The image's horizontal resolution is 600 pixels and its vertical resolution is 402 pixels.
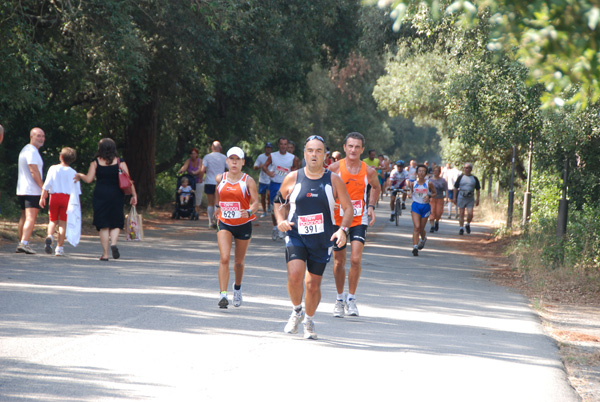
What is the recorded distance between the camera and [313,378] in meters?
6.18

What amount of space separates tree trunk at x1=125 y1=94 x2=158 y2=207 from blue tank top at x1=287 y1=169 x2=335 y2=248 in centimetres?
1633

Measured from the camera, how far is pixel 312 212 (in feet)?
25.1

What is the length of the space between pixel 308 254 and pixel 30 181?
690 centimetres

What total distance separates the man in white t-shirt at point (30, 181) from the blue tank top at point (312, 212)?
655 cm

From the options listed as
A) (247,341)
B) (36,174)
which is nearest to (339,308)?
(247,341)

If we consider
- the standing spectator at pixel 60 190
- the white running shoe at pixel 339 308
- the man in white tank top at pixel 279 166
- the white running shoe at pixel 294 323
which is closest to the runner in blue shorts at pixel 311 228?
the white running shoe at pixel 294 323

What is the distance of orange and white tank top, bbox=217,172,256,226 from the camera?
9195mm

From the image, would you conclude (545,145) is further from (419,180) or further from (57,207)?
(57,207)

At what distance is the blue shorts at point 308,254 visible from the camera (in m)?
7.64

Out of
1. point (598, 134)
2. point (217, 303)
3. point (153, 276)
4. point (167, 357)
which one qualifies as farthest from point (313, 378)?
point (598, 134)

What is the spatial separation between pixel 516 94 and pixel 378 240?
19.3ft

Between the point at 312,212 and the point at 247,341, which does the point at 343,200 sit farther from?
the point at 247,341

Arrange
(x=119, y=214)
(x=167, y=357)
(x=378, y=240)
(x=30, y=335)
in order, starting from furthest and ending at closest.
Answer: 1. (x=378, y=240)
2. (x=119, y=214)
3. (x=30, y=335)
4. (x=167, y=357)

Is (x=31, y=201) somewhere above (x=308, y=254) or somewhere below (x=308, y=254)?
above
